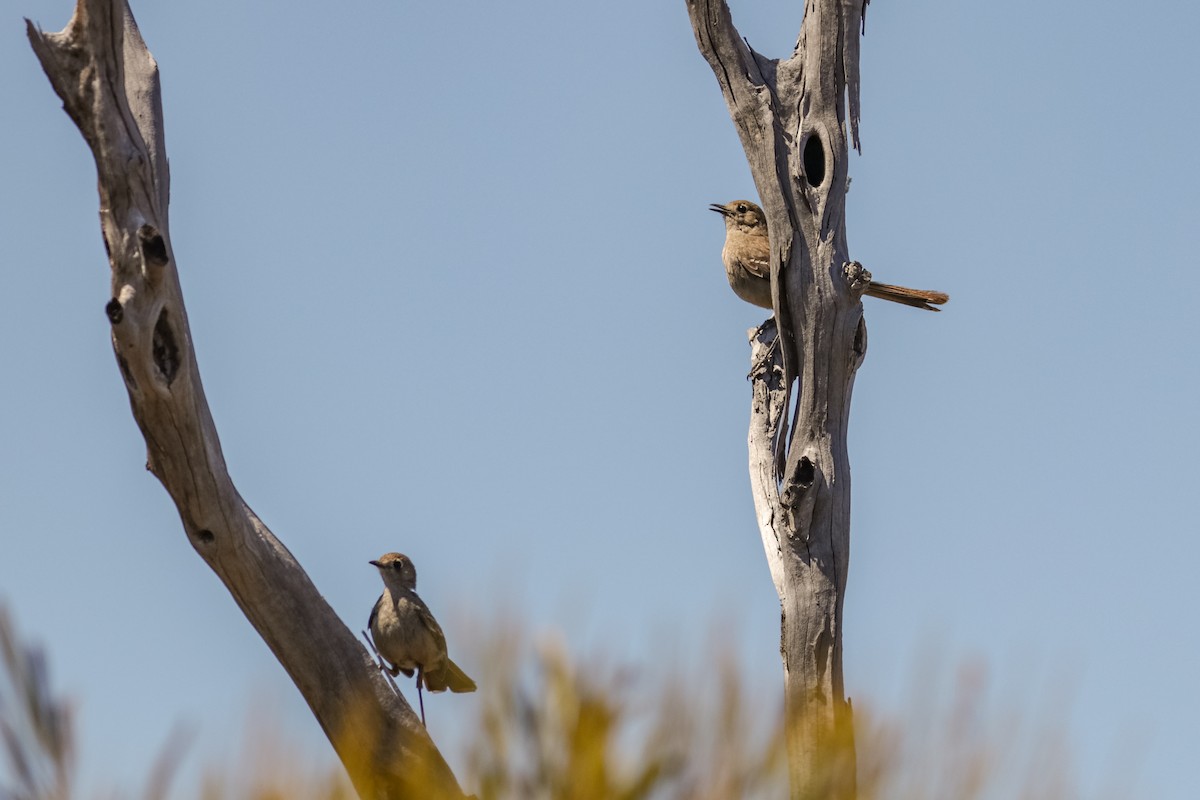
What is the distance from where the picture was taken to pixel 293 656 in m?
5.28

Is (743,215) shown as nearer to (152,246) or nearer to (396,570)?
(396,570)

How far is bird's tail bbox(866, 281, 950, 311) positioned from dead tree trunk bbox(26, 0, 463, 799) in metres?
3.83

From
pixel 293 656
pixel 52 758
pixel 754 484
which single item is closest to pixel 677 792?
pixel 52 758

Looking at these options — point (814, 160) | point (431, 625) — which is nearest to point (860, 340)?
point (814, 160)

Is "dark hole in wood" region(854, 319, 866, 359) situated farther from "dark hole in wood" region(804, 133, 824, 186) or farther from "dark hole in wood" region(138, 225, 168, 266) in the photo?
"dark hole in wood" region(138, 225, 168, 266)

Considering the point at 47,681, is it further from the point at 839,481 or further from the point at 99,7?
the point at 839,481

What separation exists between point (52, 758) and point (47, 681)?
0.16 m

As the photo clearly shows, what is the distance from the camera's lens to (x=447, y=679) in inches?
264

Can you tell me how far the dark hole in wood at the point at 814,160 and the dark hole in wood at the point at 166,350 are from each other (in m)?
3.20

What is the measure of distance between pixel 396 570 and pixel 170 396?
238cm

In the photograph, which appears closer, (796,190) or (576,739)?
(576,739)

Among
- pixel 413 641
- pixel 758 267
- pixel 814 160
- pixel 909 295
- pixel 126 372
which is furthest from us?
pixel 758 267

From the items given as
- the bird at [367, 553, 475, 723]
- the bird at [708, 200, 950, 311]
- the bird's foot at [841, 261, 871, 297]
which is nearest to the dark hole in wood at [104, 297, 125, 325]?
the bird at [367, 553, 475, 723]

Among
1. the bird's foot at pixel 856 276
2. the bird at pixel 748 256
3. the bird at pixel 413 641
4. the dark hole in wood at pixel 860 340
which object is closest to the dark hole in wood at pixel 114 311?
the bird at pixel 413 641
